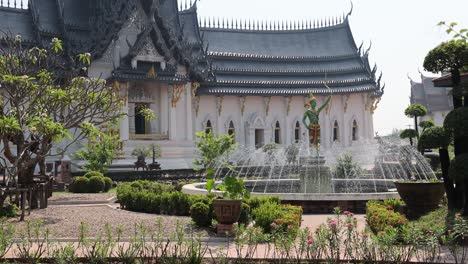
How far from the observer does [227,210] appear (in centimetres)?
946

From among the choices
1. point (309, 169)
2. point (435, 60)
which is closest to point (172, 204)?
point (309, 169)

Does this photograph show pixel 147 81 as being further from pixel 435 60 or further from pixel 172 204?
pixel 435 60

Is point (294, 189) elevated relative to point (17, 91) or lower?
lower

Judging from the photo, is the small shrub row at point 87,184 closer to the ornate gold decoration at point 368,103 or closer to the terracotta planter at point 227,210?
the terracotta planter at point 227,210

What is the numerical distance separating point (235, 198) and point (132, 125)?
22940 mm

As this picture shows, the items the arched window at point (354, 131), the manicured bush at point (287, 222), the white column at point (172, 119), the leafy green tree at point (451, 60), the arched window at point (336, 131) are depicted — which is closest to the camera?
the manicured bush at point (287, 222)

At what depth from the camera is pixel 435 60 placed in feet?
32.0

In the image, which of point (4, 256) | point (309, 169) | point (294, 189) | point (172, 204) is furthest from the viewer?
point (294, 189)

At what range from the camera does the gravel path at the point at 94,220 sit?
1020cm

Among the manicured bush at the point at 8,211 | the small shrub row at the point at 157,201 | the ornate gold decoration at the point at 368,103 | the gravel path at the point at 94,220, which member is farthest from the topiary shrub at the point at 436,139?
the ornate gold decoration at the point at 368,103

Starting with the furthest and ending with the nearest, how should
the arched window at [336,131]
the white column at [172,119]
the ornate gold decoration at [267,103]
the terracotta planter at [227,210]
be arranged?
1. the arched window at [336,131]
2. the ornate gold decoration at [267,103]
3. the white column at [172,119]
4. the terracotta planter at [227,210]

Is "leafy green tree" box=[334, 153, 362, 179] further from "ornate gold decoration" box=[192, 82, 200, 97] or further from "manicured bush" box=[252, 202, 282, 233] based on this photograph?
"manicured bush" box=[252, 202, 282, 233]

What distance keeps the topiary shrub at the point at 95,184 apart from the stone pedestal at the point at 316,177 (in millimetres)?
8111

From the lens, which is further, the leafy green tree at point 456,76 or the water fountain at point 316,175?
the water fountain at point 316,175
